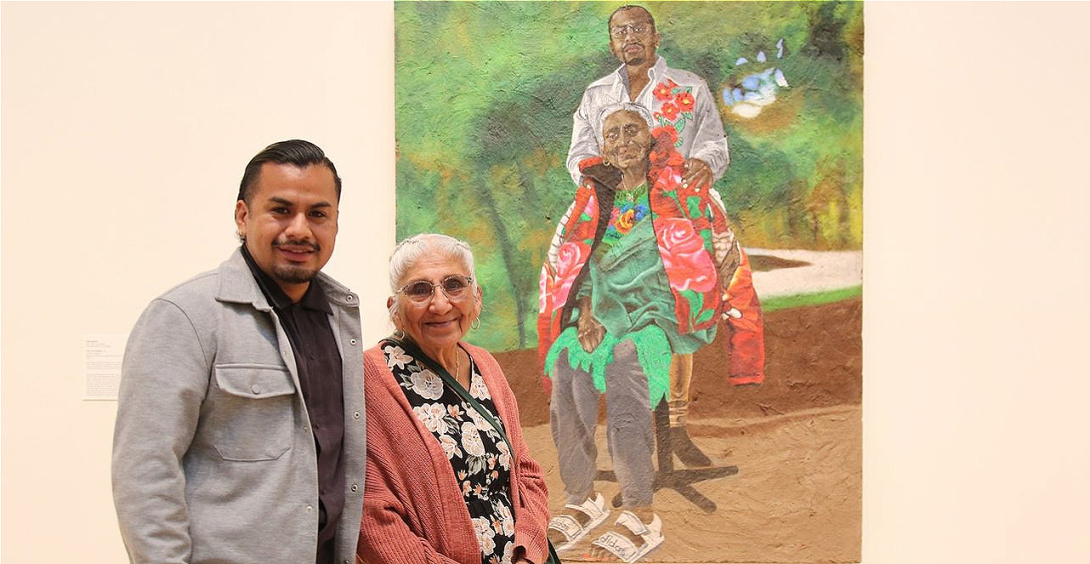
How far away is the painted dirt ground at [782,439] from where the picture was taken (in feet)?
10.0

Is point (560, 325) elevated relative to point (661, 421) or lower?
elevated

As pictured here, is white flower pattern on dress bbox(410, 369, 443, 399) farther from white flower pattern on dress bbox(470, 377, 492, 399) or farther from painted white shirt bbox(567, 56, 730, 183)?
painted white shirt bbox(567, 56, 730, 183)

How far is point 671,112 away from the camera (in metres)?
3.10

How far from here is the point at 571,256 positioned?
10.1 feet

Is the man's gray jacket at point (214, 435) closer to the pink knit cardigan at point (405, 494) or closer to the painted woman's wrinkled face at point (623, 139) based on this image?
the pink knit cardigan at point (405, 494)

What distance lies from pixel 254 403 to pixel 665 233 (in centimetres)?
169

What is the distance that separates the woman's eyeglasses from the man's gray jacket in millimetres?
408

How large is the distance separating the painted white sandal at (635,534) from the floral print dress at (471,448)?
939 mm

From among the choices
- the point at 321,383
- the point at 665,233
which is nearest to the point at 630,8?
the point at 665,233

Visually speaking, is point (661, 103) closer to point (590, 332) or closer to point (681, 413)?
point (590, 332)
